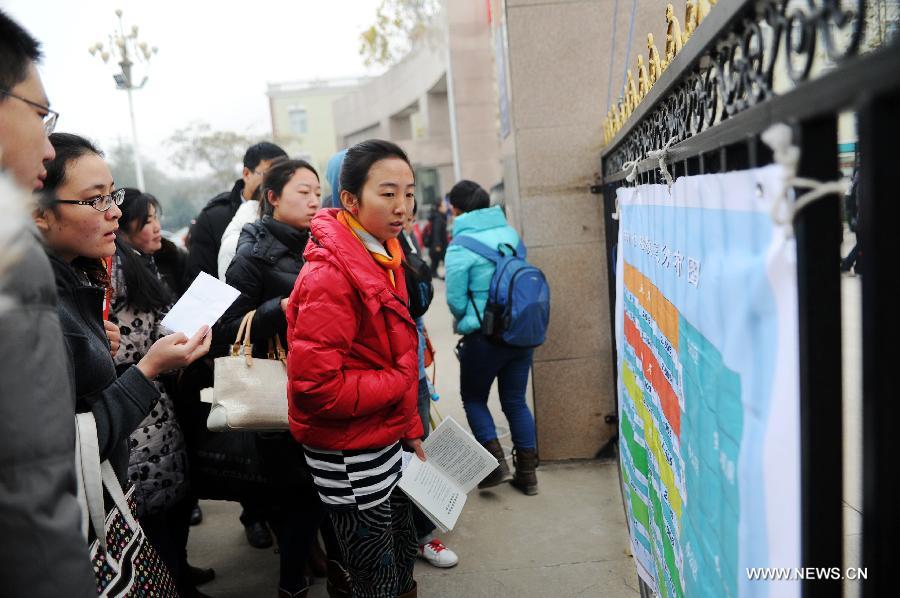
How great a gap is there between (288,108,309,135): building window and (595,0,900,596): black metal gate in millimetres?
57372

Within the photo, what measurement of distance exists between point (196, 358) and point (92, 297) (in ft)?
1.93

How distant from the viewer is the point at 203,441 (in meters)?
2.84

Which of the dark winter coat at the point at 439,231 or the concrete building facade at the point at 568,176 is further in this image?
the dark winter coat at the point at 439,231

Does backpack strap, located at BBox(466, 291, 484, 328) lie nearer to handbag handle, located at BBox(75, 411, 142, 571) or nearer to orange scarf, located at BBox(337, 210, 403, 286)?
orange scarf, located at BBox(337, 210, 403, 286)

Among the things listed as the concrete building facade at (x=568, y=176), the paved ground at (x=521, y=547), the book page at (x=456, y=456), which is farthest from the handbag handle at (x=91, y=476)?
the concrete building facade at (x=568, y=176)

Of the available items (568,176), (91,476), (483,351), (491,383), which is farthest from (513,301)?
(91,476)

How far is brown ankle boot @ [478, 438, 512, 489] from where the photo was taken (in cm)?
411

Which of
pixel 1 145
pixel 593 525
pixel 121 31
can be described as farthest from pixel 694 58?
pixel 121 31

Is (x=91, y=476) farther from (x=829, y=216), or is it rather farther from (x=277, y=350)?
(x=829, y=216)

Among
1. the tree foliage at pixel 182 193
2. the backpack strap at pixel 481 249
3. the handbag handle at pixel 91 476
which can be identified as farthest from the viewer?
the tree foliage at pixel 182 193

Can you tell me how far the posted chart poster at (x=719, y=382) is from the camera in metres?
0.91

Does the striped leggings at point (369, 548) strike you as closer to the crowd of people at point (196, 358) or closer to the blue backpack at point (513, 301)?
the crowd of people at point (196, 358)

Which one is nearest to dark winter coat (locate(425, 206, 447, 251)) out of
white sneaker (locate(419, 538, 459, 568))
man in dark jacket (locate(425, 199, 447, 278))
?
man in dark jacket (locate(425, 199, 447, 278))

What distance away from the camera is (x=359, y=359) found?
2.28 m
